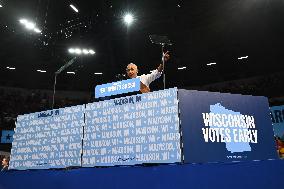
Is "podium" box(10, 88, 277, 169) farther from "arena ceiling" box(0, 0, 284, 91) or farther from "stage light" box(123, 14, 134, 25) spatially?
"stage light" box(123, 14, 134, 25)

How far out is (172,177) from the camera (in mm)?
2016

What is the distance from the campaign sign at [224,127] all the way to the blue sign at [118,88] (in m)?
0.63

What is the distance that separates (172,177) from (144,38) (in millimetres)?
11782

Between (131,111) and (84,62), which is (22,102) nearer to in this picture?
(84,62)

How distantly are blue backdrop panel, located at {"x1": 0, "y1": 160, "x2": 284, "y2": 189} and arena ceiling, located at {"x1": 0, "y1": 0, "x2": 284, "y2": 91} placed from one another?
8.76 metres

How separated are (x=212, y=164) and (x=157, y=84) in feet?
50.4

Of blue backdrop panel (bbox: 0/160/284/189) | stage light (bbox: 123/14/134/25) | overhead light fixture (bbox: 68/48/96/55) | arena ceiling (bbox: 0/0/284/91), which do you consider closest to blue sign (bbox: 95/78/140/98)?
blue backdrop panel (bbox: 0/160/284/189)

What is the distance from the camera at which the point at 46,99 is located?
1791 centimetres

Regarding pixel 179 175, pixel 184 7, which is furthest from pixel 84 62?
pixel 179 175

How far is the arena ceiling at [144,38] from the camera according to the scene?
10711 millimetres

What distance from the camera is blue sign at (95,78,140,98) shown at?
107 inches

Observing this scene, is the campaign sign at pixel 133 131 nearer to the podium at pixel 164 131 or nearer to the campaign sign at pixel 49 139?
the podium at pixel 164 131

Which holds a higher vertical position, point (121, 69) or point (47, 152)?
point (121, 69)

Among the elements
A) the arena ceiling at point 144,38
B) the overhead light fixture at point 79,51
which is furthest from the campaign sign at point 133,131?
the overhead light fixture at point 79,51
